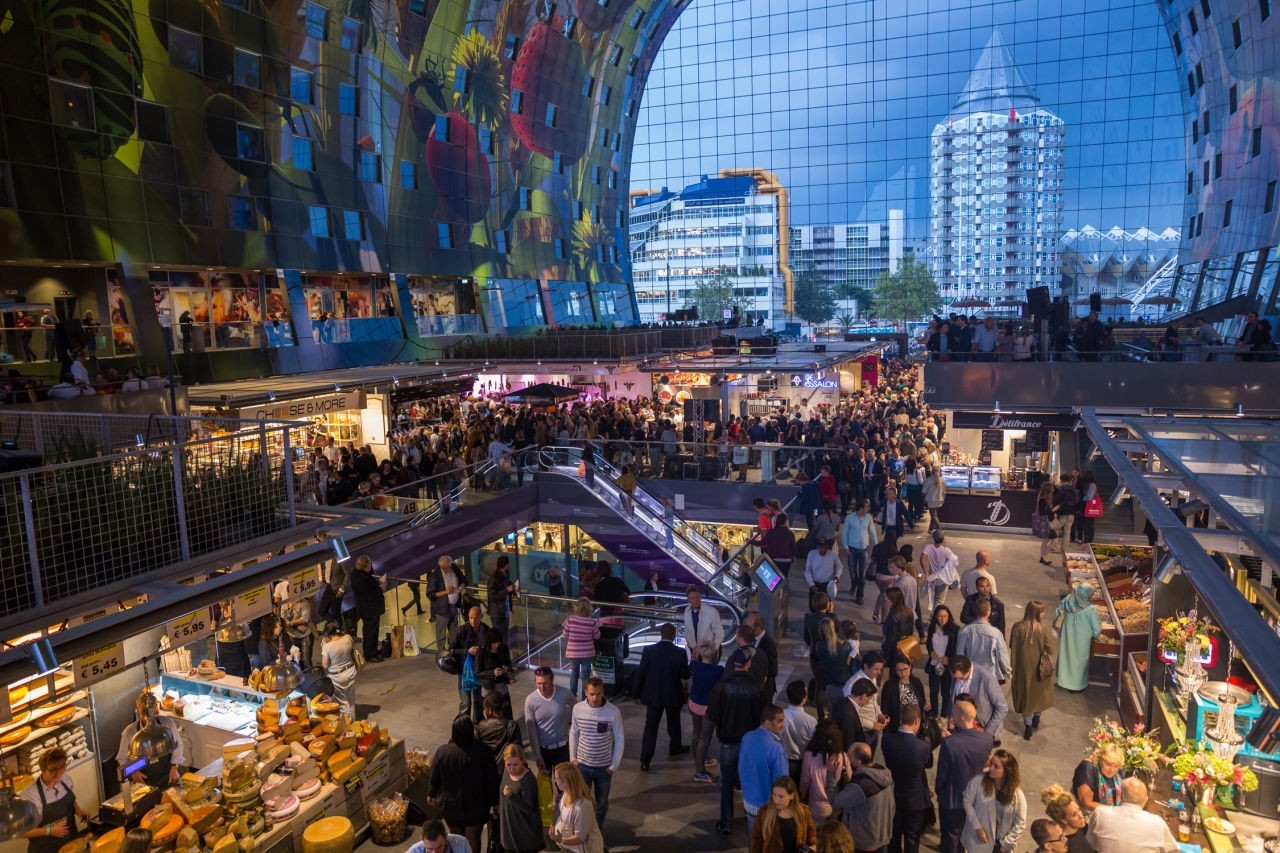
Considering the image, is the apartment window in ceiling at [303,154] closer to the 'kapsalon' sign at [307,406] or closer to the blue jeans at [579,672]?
the 'kapsalon' sign at [307,406]

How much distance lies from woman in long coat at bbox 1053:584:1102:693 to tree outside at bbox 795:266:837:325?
52689mm

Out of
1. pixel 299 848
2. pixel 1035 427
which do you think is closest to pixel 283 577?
pixel 299 848

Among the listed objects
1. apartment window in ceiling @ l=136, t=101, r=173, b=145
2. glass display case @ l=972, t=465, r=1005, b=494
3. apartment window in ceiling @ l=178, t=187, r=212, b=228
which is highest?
apartment window in ceiling @ l=136, t=101, r=173, b=145

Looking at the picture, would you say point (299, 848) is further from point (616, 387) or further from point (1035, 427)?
point (616, 387)

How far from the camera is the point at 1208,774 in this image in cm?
550

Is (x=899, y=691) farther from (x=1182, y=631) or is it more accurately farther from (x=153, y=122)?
(x=153, y=122)

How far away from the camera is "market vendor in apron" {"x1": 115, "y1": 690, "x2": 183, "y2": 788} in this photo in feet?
24.1

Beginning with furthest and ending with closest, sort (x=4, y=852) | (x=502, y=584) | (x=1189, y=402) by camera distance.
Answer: (x=1189, y=402) → (x=502, y=584) → (x=4, y=852)

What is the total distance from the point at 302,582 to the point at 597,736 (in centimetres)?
292

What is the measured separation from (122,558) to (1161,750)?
25.1 feet

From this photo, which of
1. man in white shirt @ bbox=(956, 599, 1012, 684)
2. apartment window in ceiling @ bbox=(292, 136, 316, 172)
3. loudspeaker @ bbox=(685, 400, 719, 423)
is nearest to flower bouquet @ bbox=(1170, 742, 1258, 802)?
man in white shirt @ bbox=(956, 599, 1012, 684)

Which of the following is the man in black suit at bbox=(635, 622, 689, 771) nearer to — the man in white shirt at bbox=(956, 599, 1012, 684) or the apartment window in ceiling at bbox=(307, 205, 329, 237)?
the man in white shirt at bbox=(956, 599, 1012, 684)

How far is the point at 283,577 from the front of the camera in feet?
21.4

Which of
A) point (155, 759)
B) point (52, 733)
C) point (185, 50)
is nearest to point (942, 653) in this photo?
point (155, 759)
